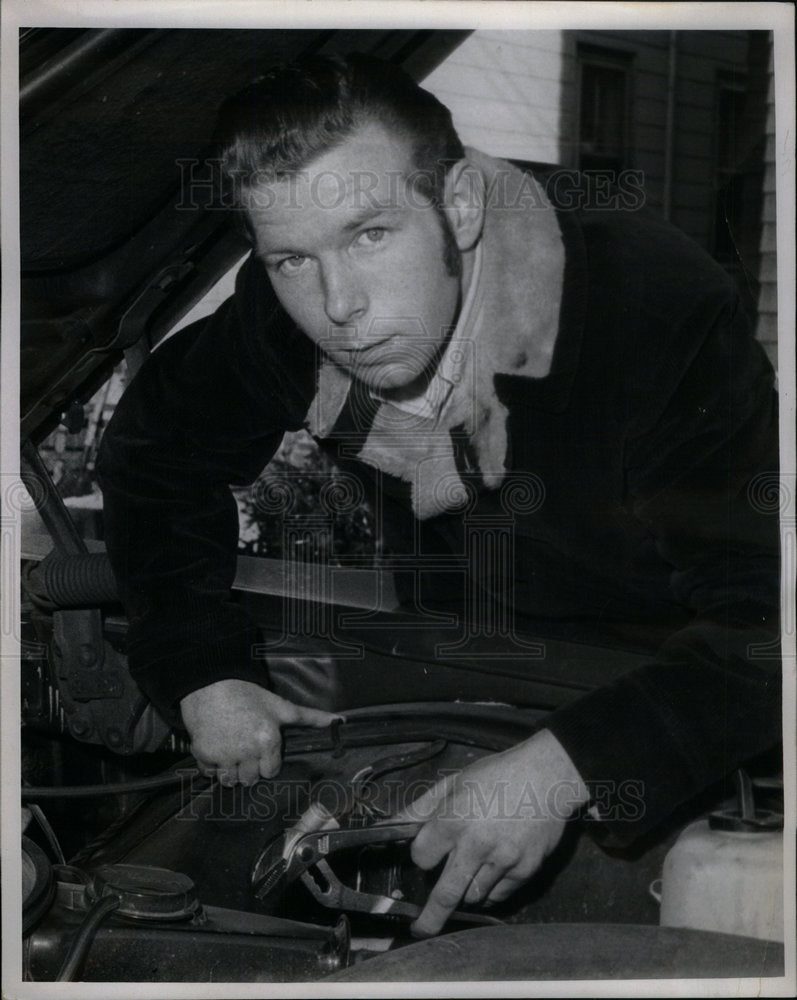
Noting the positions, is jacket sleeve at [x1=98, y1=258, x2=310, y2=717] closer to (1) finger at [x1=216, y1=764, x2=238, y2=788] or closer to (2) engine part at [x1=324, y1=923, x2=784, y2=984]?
(1) finger at [x1=216, y1=764, x2=238, y2=788]

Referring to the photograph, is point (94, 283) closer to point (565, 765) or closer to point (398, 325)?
point (398, 325)

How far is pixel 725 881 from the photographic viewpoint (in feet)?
3.88

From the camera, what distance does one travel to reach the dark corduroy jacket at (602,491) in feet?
3.97

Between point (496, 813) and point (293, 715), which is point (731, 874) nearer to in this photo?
point (496, 813)

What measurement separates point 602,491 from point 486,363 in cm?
22

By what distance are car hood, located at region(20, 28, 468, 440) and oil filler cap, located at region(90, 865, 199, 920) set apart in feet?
1.78

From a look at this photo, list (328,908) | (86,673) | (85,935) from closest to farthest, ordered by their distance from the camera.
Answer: (85,935) → (328,908) → (86,673)

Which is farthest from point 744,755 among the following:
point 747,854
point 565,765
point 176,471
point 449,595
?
point 176,471

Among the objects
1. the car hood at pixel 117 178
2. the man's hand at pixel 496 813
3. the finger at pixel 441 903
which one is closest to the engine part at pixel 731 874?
the man's hand at pixel 496 813

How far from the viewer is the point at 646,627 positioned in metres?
1.23

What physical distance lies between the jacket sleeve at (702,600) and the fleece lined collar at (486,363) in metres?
0.17

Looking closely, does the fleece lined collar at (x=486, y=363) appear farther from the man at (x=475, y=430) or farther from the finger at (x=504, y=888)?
the finger at (x=504, y=888)

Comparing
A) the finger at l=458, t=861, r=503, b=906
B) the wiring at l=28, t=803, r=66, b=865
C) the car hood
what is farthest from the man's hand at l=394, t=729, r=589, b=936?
the car hood
